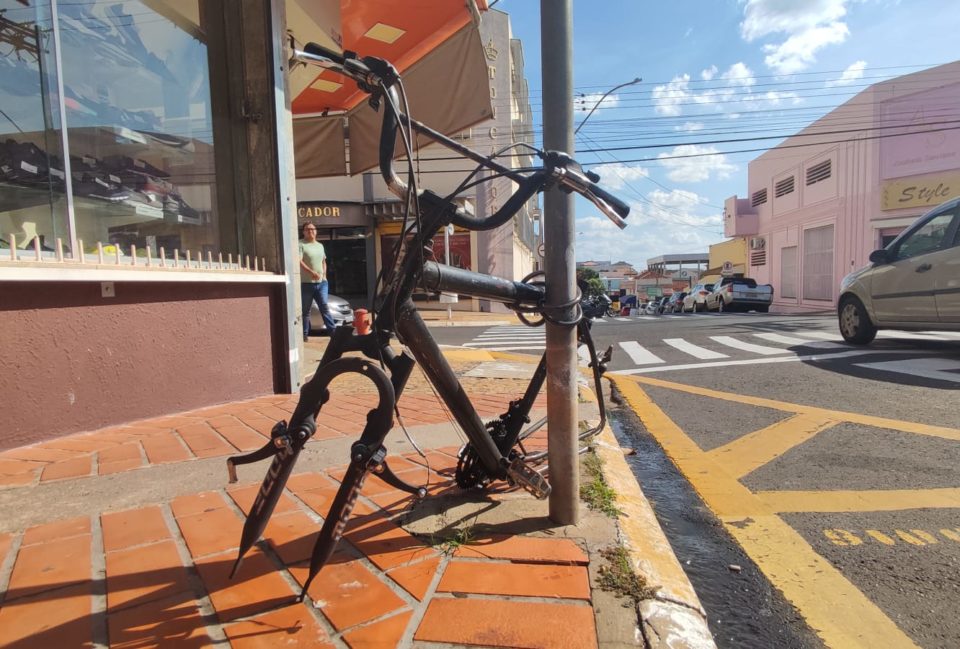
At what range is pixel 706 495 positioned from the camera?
2.79 meters

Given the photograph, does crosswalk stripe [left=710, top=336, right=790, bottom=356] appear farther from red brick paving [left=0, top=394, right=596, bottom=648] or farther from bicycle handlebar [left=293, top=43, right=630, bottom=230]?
red brick paving [left=0, top=394, right=596, bottom=648]

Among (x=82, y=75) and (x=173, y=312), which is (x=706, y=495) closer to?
(x=173, y=312)

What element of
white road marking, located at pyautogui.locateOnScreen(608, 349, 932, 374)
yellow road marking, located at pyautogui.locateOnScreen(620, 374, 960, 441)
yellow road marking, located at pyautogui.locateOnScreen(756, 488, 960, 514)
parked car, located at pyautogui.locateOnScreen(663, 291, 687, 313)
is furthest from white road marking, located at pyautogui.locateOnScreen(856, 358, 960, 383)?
parked car, located at pyautogui.locateOnScreen(663, 291, 687, 313)

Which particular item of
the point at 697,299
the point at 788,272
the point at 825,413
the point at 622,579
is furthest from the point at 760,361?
the point at 788,272

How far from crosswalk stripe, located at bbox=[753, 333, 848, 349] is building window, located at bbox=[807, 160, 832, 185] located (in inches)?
688

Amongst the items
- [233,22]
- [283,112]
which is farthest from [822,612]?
[233,22]

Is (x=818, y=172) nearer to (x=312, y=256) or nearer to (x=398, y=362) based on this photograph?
(x=312, y=256)

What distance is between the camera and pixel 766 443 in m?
3.56

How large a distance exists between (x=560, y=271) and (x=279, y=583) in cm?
151

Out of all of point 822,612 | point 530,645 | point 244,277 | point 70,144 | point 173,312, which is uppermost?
point 70,144

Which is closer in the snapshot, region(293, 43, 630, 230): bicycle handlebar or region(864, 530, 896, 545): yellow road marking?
region(293, 43, 630, 230): bicycle handlebar

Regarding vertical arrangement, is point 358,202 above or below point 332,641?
above

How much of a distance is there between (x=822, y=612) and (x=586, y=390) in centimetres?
347

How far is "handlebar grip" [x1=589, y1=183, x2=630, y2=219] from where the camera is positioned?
2.03m
